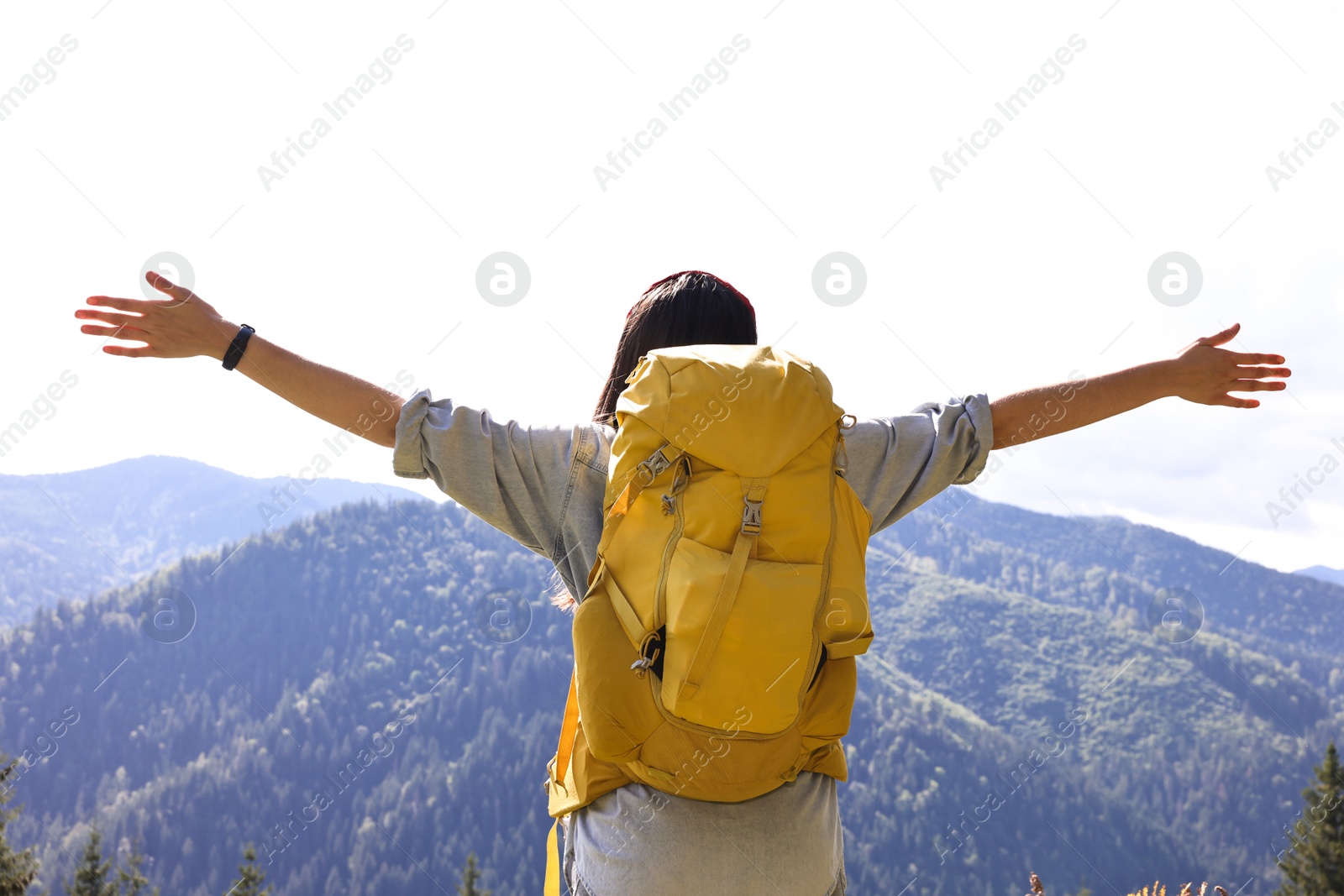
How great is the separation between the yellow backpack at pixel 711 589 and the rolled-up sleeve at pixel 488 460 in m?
0.20

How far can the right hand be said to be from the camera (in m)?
1.95

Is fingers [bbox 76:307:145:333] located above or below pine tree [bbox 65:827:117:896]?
above

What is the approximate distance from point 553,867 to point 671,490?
32.8 inches

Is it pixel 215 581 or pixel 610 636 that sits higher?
pixel 610 636

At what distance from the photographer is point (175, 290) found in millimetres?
1975

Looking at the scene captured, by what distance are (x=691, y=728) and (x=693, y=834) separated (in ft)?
0.65

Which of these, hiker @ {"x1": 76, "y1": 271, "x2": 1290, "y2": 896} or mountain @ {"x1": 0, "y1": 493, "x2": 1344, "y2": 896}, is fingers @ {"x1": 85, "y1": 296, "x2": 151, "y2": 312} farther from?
mountain @ {"x1": 0, "y1": 493, "x2": 1344, "y2": 896}

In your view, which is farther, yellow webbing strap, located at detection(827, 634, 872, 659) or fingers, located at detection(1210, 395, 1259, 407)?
fingers, located at detection(1210, 395, 1259, 407)

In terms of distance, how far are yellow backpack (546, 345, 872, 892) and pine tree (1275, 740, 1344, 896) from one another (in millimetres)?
33694

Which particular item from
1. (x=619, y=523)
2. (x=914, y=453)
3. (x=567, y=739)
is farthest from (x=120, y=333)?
(x=914, y=453)

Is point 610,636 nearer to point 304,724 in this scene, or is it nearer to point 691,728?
point 691,728

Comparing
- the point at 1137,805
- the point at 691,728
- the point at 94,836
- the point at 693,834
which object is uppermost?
the point at 1137,805

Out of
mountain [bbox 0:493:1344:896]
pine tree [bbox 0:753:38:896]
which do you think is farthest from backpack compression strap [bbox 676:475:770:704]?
mountain [bbox 0:493:1344:896]

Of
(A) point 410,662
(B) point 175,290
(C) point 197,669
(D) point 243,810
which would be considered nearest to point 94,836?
(B) point 175,290
